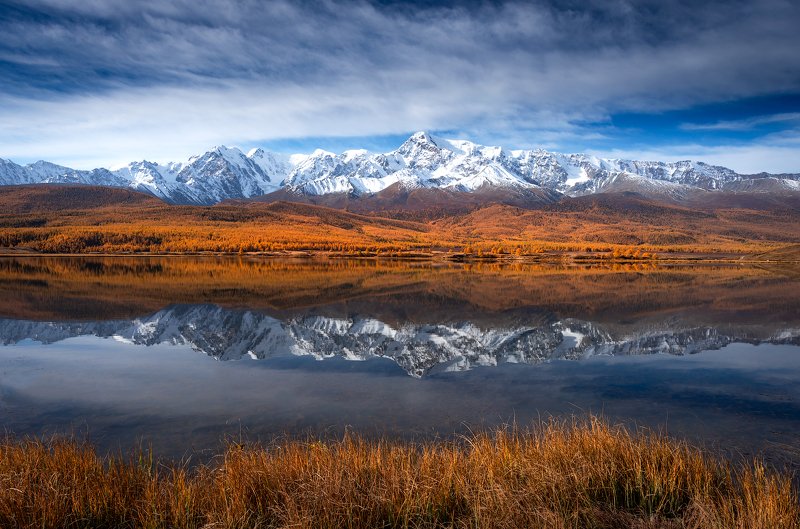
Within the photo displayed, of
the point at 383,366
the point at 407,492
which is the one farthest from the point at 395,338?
the point at 407,492

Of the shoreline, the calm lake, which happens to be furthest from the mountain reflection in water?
the shoreline

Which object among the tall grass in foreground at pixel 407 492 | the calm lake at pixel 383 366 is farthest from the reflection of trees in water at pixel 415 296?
the tall grass in foreground at pixel 407 492

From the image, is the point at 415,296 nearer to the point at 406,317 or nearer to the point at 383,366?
the point at 406,317

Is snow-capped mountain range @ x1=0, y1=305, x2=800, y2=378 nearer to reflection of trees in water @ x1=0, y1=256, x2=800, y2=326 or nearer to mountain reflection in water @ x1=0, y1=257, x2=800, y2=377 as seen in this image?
mountain reflection in water @ x1=0, y1=257, x2=800, y2=377

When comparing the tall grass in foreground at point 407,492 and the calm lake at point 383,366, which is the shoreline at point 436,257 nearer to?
the calm lake at point 383,366

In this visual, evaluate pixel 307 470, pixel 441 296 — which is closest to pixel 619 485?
pixel 307 470

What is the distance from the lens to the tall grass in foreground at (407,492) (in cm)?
638

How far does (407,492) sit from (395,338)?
1725 centimetres

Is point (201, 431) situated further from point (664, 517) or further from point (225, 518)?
point (664, 517)

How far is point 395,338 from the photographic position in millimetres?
23984

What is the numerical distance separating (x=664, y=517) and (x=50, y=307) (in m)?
35.6

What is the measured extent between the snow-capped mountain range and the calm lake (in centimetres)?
15

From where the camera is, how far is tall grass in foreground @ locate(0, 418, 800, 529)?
638 centimetres

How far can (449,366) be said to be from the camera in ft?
60.9
